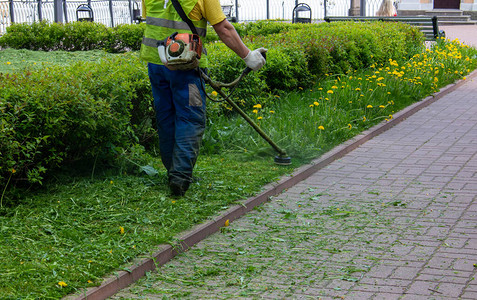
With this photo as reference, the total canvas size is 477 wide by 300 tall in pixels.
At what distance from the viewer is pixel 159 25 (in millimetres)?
5559

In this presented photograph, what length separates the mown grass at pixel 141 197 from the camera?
13.5ft

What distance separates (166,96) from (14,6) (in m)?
Answer: 19.7

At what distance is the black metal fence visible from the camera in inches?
923

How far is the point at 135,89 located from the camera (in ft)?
22.0

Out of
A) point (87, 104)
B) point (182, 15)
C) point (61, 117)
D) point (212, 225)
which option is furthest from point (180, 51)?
point (212, 225)

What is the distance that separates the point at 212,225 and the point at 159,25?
176 centimetres

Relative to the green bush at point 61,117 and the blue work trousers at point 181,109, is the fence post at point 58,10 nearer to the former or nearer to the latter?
the green bush at point 61,117

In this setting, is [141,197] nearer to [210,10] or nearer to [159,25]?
[159,25]

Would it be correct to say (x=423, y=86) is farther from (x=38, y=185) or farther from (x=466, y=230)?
(x=38, y=185)

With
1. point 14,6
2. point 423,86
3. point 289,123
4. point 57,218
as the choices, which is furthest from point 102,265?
point 14,6

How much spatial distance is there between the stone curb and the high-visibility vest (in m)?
1.45

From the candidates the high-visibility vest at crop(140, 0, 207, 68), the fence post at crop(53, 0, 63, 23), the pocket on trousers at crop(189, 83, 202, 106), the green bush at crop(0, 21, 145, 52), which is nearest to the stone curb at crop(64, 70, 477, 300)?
the pocket on trousers at crop(189, 83, 202, 106)

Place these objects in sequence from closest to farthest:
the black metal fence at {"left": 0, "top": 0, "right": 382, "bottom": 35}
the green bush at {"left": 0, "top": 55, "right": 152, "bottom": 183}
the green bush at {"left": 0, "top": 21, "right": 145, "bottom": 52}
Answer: the green bush at {"left": 0, "top": 55, "right": 152, "bottom": 183}, the green bush at {"left": 0, "top": 21, "right": 145, "bottom": 52}, the black metal fence at {"left": 0, "top": 0, "right": 382, "bottom": 35}

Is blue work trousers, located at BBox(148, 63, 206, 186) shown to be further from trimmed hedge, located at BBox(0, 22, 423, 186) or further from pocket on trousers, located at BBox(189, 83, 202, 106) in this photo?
trimmed hedge, located at BBox(0, 22, 423, 186)
